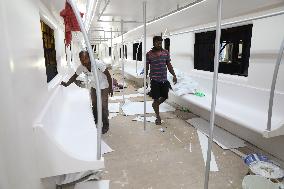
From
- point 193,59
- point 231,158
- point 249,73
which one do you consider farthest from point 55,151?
point 193,59

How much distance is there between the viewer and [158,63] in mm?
3746

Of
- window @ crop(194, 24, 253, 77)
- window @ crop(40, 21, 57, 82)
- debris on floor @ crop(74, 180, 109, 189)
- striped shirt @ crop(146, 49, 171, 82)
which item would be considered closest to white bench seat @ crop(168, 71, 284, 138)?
window @ crop(194, 24, 253, 77)

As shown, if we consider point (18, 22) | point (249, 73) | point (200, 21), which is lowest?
point (249, 73)

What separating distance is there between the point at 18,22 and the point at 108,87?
7.84ft

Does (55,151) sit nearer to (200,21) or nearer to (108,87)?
(108,87)

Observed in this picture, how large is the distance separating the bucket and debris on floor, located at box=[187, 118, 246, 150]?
3.25 ft

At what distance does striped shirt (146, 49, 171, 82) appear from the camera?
3.73 metres

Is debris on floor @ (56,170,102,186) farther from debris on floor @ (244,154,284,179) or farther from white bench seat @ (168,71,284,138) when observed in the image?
white bench seat @ (168,71,284,138)

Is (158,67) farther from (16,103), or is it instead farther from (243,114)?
(16,103)

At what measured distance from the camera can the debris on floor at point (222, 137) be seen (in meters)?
3.03

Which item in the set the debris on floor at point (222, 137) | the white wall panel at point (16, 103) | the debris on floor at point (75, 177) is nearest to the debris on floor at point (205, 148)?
the debris on floor at point (222, 137)

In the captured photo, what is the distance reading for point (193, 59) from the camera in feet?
15.5

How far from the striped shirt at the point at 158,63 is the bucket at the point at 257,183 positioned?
2.21 m

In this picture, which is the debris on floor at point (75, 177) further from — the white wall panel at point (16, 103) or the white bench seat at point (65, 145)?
the white wall panel at point (16, 103)
